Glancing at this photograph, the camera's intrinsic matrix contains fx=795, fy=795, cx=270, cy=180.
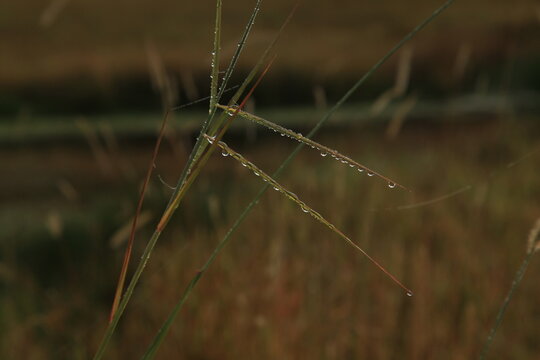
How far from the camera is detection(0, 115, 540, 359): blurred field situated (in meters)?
2.17

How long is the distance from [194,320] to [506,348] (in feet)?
2.92

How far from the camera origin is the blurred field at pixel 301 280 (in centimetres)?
217

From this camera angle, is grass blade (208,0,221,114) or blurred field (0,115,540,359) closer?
grass blade (208,0,221,114)

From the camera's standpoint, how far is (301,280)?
2404 mm

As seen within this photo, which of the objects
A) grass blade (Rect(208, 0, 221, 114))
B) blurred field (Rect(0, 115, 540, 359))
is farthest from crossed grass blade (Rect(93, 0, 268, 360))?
blurred field (Rect(0, 115, 540, 359))

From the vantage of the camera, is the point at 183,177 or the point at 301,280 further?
the point at 301,280

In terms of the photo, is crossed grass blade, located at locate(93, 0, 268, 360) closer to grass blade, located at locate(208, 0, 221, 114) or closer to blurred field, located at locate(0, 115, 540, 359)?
grass blade, located at locate(208, 0, 221, 114)

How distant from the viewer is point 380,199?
3748mm

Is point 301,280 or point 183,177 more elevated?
point 183,177

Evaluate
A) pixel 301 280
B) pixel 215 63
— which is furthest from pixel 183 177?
pixel 301 280

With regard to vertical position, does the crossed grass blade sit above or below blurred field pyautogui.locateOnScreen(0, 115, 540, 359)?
above

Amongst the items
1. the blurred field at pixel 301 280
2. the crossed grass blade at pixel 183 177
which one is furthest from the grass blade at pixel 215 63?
the blurred field at pixel 301 280

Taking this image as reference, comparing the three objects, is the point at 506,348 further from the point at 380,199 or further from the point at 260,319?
the point at 380,199

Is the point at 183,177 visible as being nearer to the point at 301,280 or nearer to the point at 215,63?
the point at 215,63
